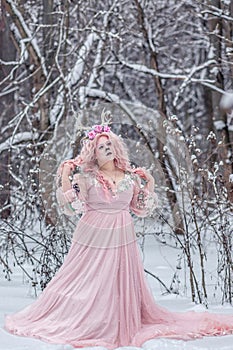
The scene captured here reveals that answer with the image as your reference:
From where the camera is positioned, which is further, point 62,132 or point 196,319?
point 62,132

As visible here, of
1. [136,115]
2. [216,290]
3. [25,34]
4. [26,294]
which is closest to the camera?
[26,294]

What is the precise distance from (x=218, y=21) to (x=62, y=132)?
10.5 ft

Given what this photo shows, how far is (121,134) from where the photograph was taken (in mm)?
8391

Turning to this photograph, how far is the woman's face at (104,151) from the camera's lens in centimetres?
470

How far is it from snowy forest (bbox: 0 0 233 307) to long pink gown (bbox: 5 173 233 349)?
2.92 feet

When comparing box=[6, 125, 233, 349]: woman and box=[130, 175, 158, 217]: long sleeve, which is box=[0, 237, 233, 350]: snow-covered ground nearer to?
box=[6, 125, 233, 349]: woman

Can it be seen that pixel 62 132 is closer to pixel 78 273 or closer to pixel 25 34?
pixel 25 34

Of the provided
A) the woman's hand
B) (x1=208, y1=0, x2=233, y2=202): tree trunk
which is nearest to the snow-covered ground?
the woman's hand

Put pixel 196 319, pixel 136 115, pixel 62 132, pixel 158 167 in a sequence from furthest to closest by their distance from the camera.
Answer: pixel 136 115 → pixel 62 132 → pixel 158 167 → pixel 196 319

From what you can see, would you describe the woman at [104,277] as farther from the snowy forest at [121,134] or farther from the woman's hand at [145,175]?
the snowy forest at [121,134]

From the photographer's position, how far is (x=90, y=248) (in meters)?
4.62

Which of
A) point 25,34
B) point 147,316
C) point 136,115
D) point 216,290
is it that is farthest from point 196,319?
point 25,34

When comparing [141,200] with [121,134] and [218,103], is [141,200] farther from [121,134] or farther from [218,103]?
[218,103]

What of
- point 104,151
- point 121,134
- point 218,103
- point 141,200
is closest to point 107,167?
point 104,151
